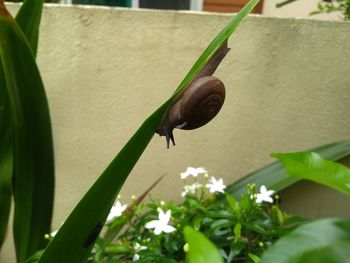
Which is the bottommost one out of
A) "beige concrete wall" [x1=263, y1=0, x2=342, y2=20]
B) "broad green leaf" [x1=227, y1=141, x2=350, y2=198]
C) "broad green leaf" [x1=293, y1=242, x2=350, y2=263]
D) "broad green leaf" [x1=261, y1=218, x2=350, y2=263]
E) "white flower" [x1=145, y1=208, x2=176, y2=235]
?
"broad green leaf" [x1=227, y1=141, x2=350, y2=198]

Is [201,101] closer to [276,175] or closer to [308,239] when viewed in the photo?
[308,239]

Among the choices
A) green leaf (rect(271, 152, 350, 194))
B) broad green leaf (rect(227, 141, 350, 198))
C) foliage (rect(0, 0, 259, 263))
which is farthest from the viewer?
broad green leaf (rect(227, 141, 350, 198))

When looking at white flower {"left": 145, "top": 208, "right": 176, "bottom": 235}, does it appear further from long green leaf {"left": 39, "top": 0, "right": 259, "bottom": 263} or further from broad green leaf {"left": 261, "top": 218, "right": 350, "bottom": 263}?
broad green leaf {"left": 261, "top": 218, "right": 350, "bottom": 263}

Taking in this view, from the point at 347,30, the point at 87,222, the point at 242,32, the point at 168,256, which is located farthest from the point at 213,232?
the point at 347,30

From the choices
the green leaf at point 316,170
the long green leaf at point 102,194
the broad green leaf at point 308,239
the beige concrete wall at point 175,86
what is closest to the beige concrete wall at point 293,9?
the beige concrete wall at point 175,86

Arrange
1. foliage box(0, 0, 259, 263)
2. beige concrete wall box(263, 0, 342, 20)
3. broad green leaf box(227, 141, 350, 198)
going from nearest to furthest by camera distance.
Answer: foliage box(0, 0, 259, 263) < broad green leaf box(227, 141, 350, 198) < beige concrete wall box(263, 0, 342, 20)

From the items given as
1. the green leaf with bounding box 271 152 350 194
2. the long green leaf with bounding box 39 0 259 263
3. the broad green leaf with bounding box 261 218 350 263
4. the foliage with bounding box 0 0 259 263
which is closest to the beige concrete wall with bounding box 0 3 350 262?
the foliage with bounding box 0 0 259 263

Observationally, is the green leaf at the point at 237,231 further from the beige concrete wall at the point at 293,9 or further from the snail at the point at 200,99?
the beige concrete wall at the point at 293,9
